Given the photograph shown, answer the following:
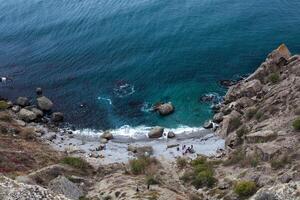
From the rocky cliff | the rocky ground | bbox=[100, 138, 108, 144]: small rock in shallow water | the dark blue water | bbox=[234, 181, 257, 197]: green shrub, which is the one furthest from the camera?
the dark blue water

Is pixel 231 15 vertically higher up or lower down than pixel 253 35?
higher up

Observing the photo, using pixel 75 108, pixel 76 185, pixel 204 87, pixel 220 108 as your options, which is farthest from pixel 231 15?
pixel 76 185

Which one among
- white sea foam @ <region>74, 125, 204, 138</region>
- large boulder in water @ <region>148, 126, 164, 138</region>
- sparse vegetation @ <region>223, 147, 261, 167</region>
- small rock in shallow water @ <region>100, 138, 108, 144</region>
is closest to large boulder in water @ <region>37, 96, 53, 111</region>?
white sea foam @ <region>74, 125, 204, 138</region>

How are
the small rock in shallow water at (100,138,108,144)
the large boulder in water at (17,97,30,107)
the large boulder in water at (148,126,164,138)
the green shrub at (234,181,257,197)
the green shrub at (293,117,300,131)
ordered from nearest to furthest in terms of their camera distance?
the green shrub at (234,181,257,197) → the green shrub at (293,117,300,131) → the large boulder in water at (148,126,164,138) → the small rock in shallow water at (100,138,108,144) → the large boulder in water at (17,97,30,107)

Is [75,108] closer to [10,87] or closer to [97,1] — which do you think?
[10,87]

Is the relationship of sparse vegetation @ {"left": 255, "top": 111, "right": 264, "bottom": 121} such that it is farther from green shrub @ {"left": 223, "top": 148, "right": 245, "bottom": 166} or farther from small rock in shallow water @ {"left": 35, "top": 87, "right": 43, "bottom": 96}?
small rock in shallow water @ {"left": 35, "top": 87, "right": 43, "bottom": 96}

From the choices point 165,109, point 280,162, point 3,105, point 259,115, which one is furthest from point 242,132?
point 3,105

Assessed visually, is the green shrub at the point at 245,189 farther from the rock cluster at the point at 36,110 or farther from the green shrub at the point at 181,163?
the rock cluster at the point at 36,110

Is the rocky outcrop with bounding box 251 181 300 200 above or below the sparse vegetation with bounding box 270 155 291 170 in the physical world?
below
